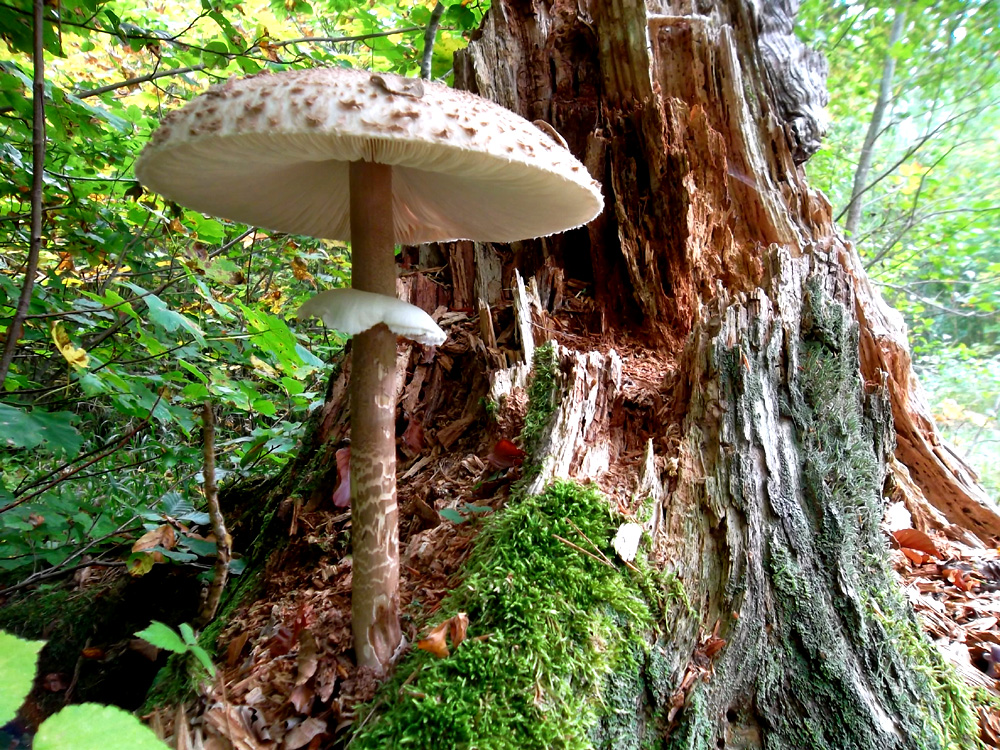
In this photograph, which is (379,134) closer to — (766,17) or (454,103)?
(454,103)

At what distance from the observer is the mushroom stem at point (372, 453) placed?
6.21 ft

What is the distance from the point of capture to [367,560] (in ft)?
6.24

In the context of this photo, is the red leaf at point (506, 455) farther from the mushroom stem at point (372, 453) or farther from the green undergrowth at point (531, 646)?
the mushroom stem at point (372, 453)

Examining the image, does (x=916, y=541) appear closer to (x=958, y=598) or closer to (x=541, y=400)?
(x=958, y=598)

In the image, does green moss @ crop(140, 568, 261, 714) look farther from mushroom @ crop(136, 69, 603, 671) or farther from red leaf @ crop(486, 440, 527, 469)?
red leaf @ crop(486, 440, 527, 469)

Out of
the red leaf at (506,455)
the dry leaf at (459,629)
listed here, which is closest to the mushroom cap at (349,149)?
the red leaf at (506,455)

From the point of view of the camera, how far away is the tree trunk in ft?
6.79

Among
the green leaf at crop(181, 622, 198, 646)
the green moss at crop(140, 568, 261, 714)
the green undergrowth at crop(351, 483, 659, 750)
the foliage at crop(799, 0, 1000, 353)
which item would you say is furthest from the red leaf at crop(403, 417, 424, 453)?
the foliage at crop(799, 0, 1000, 353)

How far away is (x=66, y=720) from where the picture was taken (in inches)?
37.1

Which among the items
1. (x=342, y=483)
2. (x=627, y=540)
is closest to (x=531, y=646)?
(x=627, y=540)

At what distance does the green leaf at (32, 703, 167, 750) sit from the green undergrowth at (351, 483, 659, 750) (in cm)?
79

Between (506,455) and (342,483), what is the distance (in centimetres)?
95

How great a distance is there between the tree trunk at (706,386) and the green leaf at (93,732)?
2.66ft

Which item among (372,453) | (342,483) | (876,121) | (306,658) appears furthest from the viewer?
(876,121)
